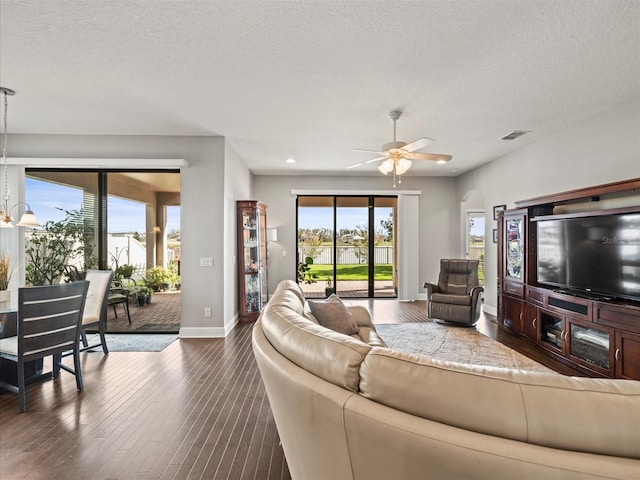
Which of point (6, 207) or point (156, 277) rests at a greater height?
point (6, 207)

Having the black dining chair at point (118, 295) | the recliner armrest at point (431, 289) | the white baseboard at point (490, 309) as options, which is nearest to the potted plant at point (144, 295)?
the black dining chair at point (118, 295)

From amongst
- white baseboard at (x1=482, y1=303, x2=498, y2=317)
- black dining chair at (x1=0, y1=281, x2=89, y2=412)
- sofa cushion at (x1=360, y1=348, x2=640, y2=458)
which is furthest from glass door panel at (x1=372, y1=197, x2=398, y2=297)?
sofa cushion at (x1=360, y1=348, x2=640, y2=458)

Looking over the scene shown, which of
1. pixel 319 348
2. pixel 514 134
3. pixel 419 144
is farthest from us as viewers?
pixel 514 134

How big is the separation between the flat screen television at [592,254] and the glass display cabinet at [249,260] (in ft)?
13.8

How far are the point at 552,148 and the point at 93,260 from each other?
6.69m

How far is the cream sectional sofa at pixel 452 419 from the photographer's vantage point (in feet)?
2.73

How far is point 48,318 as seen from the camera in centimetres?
274

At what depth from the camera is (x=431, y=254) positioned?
7.61 m

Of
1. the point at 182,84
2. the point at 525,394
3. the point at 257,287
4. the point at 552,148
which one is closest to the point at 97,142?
the point at 182,84

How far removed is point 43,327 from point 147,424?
123cm

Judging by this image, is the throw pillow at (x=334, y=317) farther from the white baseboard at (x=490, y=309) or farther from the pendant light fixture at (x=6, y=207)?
the white baseboard at (x=490, y=309)

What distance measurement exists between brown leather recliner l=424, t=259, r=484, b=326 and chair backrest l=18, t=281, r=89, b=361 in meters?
4.65

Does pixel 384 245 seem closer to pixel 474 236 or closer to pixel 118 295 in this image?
pixel 474 236

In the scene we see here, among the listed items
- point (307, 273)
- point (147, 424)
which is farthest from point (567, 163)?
point (147, 424)
